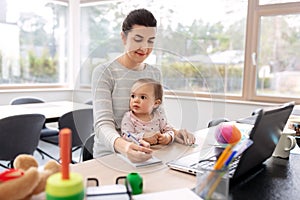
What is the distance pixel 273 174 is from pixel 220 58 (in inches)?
120

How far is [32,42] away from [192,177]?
4.38 meters

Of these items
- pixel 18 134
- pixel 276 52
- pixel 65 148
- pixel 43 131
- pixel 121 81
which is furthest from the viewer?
pixel 276 52

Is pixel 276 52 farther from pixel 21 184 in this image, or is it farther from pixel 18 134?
pixel 21 184

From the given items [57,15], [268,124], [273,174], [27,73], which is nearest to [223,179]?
[268,124]

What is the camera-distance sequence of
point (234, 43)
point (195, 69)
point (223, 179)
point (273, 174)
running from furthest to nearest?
point (234, 43), point (195, 69), point (273, 174), point (223, 179)

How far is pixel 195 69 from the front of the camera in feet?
4.48

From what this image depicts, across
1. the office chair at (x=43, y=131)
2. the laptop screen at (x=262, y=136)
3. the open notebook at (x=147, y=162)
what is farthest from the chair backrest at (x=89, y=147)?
the office chair at (x=43, y=131)

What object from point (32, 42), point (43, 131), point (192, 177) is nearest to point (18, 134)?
point (43, 131)

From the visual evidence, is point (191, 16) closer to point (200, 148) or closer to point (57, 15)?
point (57, 15)

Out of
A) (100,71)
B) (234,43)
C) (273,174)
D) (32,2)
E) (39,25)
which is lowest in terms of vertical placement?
(273,174)

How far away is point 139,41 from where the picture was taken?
1.12m

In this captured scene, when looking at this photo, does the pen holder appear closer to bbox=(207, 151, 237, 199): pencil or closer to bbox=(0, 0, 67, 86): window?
bbox=(207, 151, 237, 199): pencil

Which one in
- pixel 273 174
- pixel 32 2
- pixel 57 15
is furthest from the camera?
pixel 57 15

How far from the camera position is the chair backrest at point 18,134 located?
7.15 ft
